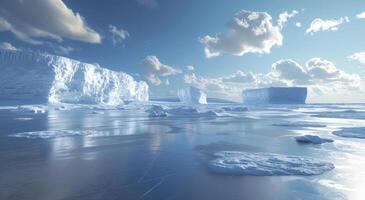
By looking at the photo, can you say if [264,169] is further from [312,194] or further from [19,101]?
[19,101]

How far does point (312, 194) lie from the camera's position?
19.4 ft

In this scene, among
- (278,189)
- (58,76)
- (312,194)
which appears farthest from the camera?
(58,76)

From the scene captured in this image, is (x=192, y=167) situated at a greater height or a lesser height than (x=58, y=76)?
lesser

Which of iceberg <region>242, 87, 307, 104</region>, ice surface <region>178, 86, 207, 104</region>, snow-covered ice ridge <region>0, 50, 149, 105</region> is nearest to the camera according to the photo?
snow-covered ice ridge <region>0, 50, 149, 105</region>

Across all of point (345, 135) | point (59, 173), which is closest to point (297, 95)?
point (345, 135)

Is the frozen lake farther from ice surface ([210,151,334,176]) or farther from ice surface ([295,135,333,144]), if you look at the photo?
ice surface ([295,135,333,144])

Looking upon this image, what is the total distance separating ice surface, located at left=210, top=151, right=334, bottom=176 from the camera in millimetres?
7695

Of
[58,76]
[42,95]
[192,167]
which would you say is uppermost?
[58,76]

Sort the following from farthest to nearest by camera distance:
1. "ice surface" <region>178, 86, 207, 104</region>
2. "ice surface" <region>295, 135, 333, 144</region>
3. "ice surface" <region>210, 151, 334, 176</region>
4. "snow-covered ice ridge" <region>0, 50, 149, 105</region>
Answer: "ice surface" <region>178, 86, 207, 104</region> → "snow-covered ice ridge" <region>0, 50, 149, 105</region> → "ice surface" <region>295, 135, 333, 144</region> → "ice surface" <region>210, 151, 334, 176</region>

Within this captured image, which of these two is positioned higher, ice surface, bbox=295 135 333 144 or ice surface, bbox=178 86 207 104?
ice surface, bbox=178 86 207 104

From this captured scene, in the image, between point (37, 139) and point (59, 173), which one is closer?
point (59, 173)

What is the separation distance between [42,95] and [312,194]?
192 feet

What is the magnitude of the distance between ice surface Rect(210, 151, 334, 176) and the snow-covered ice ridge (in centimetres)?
5480

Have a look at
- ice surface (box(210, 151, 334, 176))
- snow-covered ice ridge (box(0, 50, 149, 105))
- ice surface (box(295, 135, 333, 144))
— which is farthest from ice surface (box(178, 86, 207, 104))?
ice surface (box(210, 151, 334, 176))
